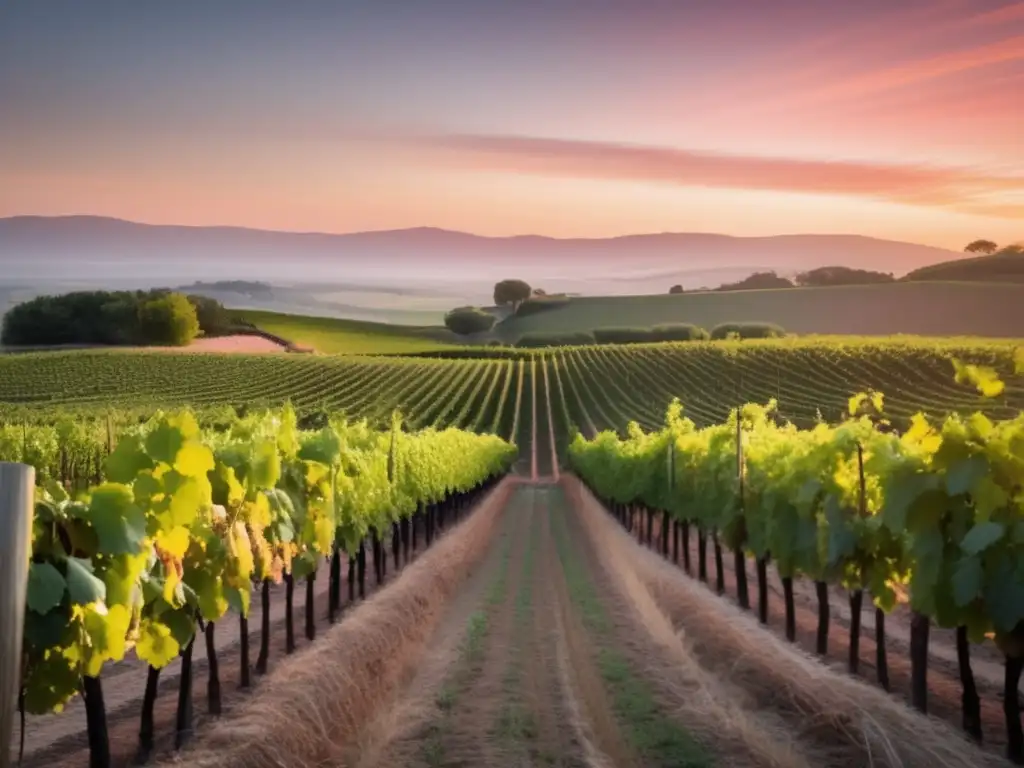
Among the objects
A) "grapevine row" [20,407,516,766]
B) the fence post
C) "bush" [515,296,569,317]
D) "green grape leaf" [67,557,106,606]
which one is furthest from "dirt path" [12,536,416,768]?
"bush" [515,296,569,317]

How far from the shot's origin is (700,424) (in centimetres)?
6297

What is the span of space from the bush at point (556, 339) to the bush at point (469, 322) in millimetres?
19951

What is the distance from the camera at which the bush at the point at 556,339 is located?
122m

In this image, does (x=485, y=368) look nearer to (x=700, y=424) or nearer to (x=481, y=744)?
(x=700, y=424)

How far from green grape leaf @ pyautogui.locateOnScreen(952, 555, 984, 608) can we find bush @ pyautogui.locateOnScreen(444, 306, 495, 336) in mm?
136609

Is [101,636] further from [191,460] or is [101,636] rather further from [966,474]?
[966,474]

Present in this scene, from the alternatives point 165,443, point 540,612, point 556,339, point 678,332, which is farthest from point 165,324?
point 165,443

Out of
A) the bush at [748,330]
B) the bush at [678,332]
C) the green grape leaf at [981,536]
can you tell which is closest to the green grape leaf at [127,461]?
the green grape leaf at [981,536]

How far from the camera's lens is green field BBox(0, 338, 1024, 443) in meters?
66.1

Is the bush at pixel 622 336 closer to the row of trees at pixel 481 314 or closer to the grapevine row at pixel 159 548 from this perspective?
the row of trees at pixel 481 314

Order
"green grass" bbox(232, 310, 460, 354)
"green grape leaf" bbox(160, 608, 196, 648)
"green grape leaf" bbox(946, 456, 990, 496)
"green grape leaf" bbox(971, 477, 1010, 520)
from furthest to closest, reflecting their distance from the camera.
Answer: "green grass" bbox(232, 310, 460, 354) < "green grape leaf" bbox(946, 456, 990, 496) < "green grape leaf" bbox(971, 477, 1010, 520) < "green grape leaf" bbox(160, 608, 196, 648)

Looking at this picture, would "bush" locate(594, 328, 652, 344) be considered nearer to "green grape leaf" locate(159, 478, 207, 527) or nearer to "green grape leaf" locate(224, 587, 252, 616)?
"green grape leaf" locate(224, 587, 252, 616)

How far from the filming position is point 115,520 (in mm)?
6359

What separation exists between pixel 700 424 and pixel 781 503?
48896 millimetres
